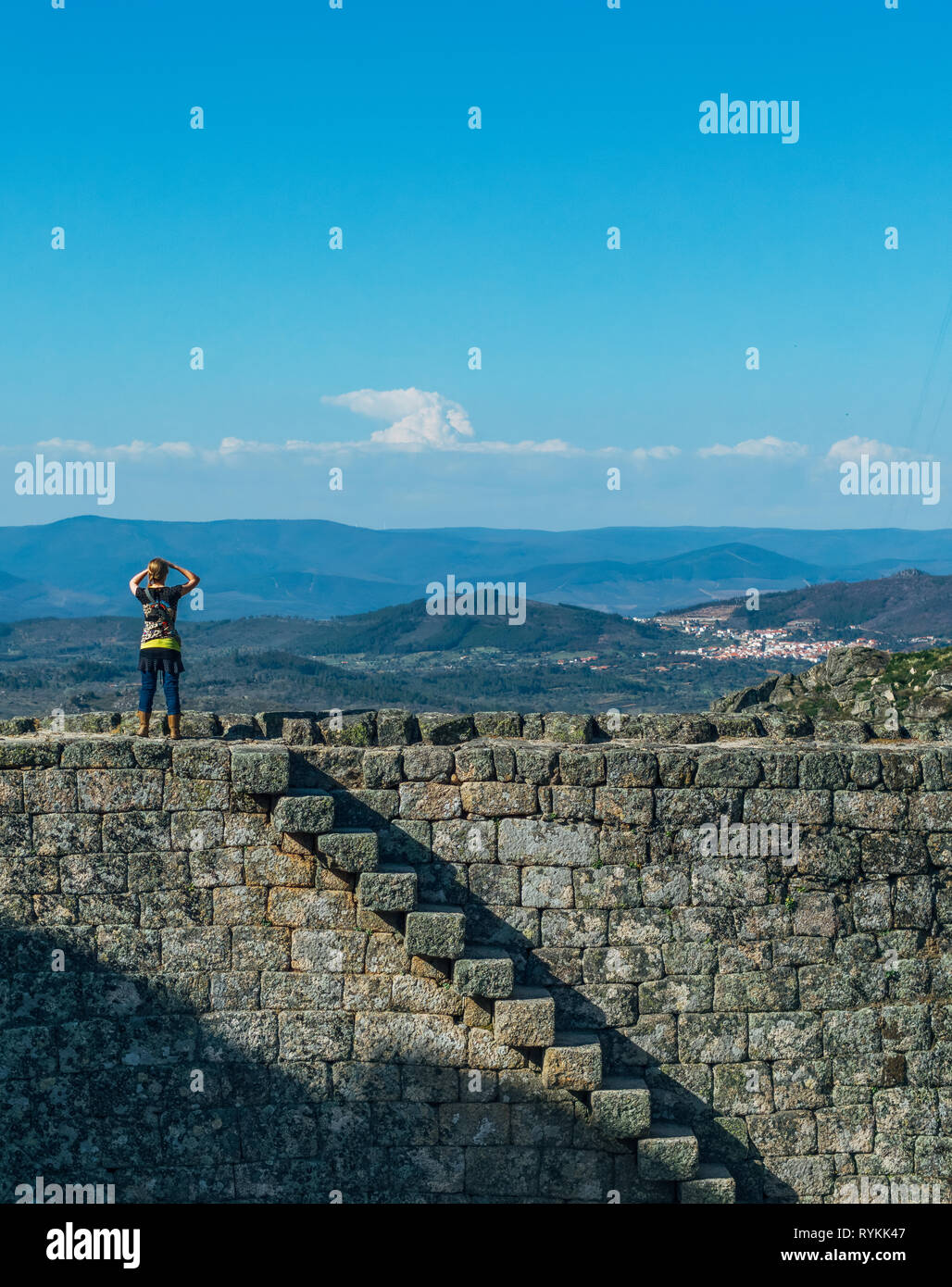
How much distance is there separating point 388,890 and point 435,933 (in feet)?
1.54

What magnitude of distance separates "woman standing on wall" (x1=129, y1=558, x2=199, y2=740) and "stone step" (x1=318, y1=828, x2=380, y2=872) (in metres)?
1.93

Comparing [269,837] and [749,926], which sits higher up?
[269,837]

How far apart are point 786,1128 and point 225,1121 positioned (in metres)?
4.39

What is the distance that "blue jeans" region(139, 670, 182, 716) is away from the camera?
32.1 feet

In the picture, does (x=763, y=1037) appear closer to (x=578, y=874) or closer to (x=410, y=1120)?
(x=578, y=874)

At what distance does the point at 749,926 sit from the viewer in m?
9.24

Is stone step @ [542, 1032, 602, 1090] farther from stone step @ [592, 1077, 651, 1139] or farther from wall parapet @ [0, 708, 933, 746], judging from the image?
wall parapet @ [0, 708, 933, 746]

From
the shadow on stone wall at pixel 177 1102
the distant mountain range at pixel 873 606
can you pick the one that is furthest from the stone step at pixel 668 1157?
the distant mountain range at pixel 873 606

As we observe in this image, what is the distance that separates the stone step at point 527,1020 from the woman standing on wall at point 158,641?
11.8 feet

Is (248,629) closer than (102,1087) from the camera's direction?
No

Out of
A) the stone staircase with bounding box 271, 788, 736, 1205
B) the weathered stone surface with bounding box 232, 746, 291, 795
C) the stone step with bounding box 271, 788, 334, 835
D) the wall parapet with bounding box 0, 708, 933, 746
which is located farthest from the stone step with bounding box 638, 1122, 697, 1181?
the weathered stone surface with bounding box 232, 746, 291, 795

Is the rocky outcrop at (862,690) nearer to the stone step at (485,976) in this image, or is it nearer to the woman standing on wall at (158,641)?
the stone step at (485,976)

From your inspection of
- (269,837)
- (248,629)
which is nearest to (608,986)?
(269,837)

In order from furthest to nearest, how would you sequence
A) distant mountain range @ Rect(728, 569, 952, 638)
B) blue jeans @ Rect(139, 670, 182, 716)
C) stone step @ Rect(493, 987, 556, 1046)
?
distant mountain range @ Rect(728, 569, 952, 638) → blue jeans @ Rect(139, 670, 182, 716) → stone step @ Rect(493, 987, 556, 1046)
